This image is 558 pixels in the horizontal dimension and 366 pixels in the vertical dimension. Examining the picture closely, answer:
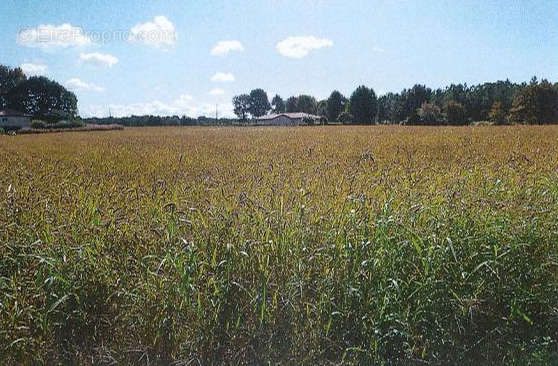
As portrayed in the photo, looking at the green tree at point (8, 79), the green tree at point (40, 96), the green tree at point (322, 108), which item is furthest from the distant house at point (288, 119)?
the green tree at point (8, 79)

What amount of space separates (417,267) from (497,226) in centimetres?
116

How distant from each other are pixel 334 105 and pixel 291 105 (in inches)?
730

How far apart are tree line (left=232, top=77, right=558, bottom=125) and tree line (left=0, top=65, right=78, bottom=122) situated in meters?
21.2

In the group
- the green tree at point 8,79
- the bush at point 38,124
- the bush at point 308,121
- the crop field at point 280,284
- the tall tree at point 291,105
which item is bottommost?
→ the crop field at point 280,284

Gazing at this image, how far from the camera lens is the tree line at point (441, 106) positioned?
1970 inches

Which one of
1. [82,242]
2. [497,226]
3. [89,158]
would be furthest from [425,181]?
[89,158]

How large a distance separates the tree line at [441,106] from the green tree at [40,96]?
20886 mm

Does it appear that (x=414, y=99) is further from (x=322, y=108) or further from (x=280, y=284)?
(x=280, y=284)

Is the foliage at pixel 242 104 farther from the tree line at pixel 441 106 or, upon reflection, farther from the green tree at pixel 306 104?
the green tree at pixel 306 104

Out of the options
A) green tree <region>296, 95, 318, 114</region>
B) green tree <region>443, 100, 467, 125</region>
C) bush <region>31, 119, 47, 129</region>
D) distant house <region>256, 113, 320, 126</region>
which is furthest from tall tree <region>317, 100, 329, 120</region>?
bush <region>31, 119, 47, 129</region>

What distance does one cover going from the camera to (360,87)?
57.9 m

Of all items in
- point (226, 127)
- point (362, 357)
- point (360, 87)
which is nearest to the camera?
point (362, 357)

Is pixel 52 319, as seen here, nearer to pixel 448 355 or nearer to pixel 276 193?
pixel 276 193

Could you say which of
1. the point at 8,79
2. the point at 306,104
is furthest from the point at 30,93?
the point at 306,104
